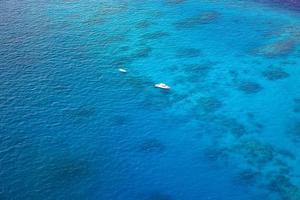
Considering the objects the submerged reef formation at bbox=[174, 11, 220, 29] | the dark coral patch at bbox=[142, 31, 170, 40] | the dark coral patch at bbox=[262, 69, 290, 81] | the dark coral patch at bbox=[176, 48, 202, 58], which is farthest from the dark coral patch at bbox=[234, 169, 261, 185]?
the submerged reef formation at bbox=[174, 11, 220, 29]

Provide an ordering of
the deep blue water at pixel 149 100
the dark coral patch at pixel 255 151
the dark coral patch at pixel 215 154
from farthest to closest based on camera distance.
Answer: the dark coral patch at pixel 215 154 → the dark coral patch at pixel 255 151 → the deep blue water at pixel 149 100

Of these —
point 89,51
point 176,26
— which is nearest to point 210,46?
point 176,26

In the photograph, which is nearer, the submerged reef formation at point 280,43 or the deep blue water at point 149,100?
the deep blue water at point 149,100

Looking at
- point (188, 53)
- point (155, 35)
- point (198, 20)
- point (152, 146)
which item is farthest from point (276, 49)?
point (152, 146)

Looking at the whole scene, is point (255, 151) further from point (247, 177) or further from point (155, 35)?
point (155, 35)

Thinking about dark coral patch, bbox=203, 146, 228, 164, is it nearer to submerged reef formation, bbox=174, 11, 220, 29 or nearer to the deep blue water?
the deep blue water

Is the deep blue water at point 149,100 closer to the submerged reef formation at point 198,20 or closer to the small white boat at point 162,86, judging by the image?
the submerged reef formation at point 198,20

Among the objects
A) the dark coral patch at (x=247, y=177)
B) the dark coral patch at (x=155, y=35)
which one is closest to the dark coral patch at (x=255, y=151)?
the dark coral patch at (x=247, y=177)
